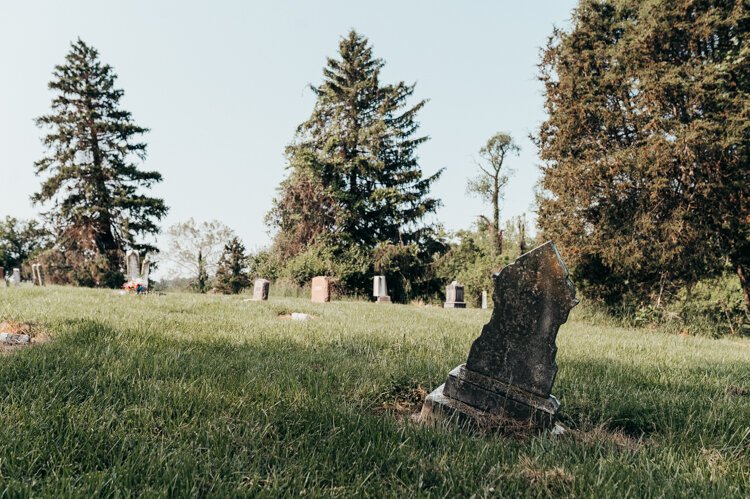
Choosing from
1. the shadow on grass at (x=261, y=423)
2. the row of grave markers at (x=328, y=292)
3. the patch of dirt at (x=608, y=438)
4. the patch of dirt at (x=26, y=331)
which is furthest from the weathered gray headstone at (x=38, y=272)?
the patch of dirt at (x=608, y=438)

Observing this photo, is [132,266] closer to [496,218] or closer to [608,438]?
[608,438]

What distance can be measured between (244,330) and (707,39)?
13326 millimetres

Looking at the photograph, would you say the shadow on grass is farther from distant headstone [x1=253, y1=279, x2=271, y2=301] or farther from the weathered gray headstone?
the weathered gray headstone

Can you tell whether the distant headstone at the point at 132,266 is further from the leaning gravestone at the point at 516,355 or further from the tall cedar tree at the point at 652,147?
the leaning gravestone at the point at 516,355

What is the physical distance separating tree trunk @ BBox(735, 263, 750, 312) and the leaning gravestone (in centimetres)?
1150

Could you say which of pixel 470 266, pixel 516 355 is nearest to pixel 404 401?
pixel 516 355

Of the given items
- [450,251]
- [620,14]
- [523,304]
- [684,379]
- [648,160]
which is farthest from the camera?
[450,251]

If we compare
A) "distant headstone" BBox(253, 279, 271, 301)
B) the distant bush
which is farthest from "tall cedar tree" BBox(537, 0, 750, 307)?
"distant headstone" BBox(253, 279, 271, 301)

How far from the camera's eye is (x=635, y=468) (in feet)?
7.05

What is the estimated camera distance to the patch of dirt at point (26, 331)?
418 centimetres

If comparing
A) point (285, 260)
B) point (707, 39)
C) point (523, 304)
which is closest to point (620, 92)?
point (707, 39)

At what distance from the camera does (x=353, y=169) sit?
26328mm

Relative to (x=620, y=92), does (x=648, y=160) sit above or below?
below

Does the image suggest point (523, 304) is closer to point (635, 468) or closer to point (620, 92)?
point (635, 468)
